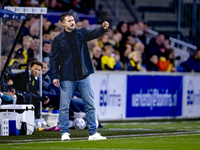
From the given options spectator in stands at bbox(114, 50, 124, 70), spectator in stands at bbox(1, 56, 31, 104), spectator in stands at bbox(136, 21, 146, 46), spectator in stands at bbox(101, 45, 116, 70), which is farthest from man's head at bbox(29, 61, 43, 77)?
spectator in stands at bbox(136, 21, 146, 46)

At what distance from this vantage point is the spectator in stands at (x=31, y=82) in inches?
498

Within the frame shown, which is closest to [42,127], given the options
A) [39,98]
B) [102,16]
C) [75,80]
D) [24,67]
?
[39,98]

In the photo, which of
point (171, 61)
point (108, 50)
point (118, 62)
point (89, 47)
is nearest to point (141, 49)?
point (171, 61)

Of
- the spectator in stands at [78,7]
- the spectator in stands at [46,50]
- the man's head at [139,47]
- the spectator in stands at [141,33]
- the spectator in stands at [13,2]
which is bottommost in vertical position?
the spectator in stands at [46,50]

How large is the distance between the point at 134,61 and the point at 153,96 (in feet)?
4.13

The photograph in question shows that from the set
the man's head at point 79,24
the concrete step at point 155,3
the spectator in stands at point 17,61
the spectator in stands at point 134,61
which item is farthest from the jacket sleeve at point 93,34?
the concrete step at point 155,3

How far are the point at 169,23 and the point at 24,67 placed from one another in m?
11.3

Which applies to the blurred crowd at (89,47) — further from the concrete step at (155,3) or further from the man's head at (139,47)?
the concrete step at (155,3)

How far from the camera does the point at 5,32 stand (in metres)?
12.5

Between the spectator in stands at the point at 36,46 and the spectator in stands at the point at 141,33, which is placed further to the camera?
the spectator in stands at the point at 141,33

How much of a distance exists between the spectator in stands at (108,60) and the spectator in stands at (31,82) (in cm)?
345

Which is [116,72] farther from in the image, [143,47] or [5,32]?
[5,32]

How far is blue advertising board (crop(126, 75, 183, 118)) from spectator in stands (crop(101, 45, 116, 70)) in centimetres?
63

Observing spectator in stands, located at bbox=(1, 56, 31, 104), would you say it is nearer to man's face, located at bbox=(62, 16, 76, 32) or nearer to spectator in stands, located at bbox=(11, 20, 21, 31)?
spectator in stands, located at bbox=(11, 20, 21, 31)
